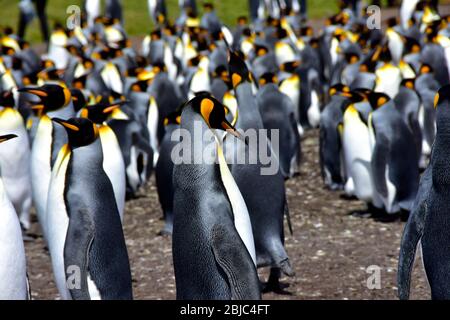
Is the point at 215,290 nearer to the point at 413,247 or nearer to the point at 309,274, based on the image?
the point at 413,247

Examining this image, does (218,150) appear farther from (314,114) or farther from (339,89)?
(314,114)

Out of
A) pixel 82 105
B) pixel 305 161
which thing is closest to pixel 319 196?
pixel 305 161

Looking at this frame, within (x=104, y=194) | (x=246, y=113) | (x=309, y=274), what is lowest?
(x=309, y=274)

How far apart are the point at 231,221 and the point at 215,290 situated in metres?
0.29

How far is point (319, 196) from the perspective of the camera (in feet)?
25.1

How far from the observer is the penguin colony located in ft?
12.7

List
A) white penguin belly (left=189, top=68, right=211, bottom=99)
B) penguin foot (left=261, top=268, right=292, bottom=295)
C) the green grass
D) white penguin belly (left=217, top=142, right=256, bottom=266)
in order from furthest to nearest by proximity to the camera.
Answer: the green grass, white penguin belly (left=189, top=68, right=211, bottom=99), penguin foot (left=261, top=268, right=292, bottom=295), white penguin belly (left=217, top=142, right=256, bottom=266)

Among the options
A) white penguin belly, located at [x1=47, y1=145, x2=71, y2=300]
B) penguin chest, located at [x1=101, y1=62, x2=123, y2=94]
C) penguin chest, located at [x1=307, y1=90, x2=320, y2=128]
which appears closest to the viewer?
white penguin belly, located at [x1=47, y1=145, x2=71, y2=300]

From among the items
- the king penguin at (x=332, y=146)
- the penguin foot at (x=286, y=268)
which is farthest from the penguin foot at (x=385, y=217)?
the penguin foot at (x=286, y=268)

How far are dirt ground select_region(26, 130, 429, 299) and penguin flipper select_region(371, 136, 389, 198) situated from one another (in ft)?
0.84

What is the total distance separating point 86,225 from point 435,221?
1.55m

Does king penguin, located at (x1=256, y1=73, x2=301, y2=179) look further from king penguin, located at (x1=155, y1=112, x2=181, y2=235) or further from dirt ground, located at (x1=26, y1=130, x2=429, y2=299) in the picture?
king penguin, located at (x1=155, y1=112, x2=181, y2=235)

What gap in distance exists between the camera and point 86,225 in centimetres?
430

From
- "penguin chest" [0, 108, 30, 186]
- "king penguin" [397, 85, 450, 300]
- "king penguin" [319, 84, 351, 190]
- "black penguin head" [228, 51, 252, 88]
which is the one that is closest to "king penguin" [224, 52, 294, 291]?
"black penguin head" [228, 51, 252, 88]
